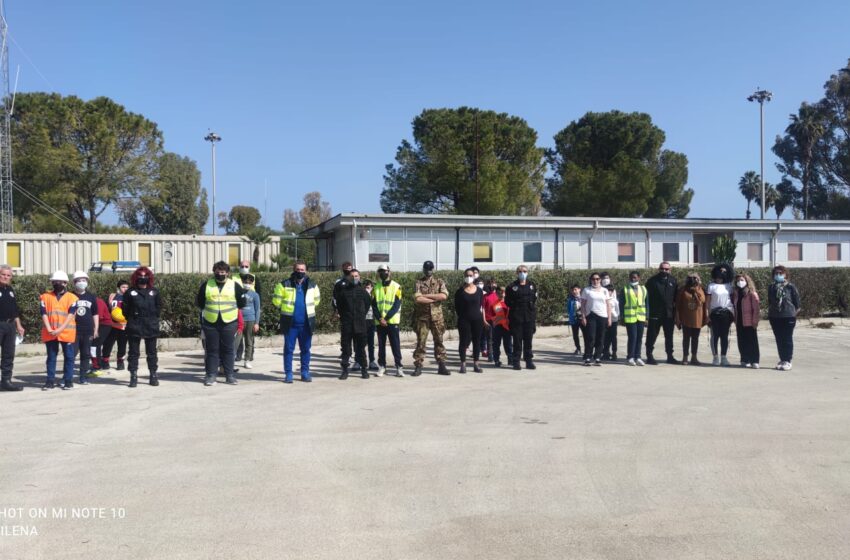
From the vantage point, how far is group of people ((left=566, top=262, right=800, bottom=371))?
41.4 ft

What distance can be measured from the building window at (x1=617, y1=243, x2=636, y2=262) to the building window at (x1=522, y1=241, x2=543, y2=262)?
3612 mm

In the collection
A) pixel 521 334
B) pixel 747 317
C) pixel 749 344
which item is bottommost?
pixel 749 344

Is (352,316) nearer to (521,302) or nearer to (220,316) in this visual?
(220,316)

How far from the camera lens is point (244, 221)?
306 ft

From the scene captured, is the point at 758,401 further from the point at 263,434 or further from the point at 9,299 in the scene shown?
the point at 9,299

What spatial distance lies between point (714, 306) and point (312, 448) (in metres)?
8.87

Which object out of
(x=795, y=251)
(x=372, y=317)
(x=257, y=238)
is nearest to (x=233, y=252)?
→ (x=257, y=238)

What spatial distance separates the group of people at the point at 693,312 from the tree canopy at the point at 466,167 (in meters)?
32.6

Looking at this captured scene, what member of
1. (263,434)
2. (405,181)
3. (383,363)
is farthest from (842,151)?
(263,434)

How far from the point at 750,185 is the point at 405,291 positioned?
255 ft

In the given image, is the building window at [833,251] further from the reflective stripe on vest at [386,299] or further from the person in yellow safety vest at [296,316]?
the person in yellow safety vest at [296,316]

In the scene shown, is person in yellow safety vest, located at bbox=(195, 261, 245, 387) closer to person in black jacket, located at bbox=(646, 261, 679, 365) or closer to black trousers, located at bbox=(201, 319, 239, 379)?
black trousers, located at bbox=(201, 319, 239, 379)

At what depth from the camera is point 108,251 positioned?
1162 inches

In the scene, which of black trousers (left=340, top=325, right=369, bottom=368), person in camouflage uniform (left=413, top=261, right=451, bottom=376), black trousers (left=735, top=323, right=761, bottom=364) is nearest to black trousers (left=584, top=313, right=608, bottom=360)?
black trousers (left=735, top=323, right=761, bottom=364)
